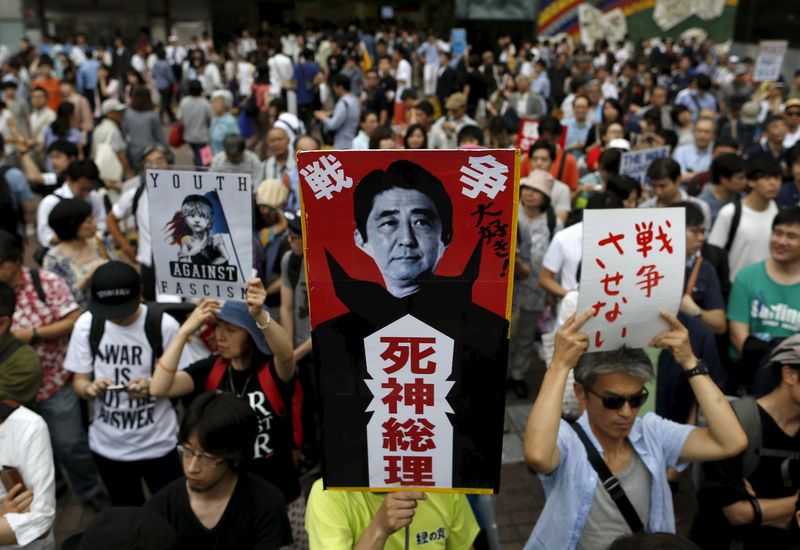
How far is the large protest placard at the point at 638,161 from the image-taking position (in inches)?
231

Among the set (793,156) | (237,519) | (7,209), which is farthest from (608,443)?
(7,209)

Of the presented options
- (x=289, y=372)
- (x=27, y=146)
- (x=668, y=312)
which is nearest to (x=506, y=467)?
(x=289, y=372)

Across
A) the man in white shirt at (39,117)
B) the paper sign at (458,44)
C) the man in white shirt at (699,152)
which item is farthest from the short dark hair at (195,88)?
the paper sign at (458,44)

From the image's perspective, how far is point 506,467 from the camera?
481cm

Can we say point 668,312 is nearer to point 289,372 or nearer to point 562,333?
point 562,333

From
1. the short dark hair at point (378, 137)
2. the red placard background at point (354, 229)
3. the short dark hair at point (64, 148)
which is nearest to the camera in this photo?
the red placard background at point (354, 229)

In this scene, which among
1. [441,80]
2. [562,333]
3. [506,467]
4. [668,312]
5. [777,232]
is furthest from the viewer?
[441,80]

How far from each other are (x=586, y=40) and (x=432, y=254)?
85.0 ft

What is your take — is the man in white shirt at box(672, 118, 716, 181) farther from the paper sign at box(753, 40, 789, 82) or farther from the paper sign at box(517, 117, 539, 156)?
the paper sign at box(753, 40, 789, 82)

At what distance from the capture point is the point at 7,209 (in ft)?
20.0

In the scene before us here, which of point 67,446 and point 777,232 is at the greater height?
point 777,232

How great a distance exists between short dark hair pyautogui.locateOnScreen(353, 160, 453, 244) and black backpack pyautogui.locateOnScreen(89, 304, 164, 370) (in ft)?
6.76

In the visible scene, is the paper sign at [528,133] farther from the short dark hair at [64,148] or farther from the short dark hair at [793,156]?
the short dark hair at [64,148]

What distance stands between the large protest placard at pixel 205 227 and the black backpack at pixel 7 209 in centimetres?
352
